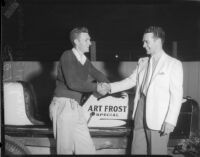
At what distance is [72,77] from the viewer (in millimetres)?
3754

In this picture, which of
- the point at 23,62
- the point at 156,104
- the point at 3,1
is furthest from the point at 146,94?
the point at 3,1

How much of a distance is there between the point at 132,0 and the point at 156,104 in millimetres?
1268

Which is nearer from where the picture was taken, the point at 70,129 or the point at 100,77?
the point at 70,129

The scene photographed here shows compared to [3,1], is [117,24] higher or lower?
lower

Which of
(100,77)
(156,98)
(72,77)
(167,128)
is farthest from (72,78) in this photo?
(167,128)

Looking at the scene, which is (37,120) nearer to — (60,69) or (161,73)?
(60,69)

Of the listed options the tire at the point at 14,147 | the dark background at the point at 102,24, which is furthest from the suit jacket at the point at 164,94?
the tire at the point at 14,147

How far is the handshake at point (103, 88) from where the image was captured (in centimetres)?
388

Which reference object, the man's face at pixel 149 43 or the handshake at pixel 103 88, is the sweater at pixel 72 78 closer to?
the handshake at pixel 103 88

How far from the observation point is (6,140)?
3.89m

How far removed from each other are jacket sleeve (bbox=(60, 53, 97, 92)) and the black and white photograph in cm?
1

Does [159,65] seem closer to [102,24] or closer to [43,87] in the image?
[102,24]

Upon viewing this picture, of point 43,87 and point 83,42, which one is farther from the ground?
point 83,42

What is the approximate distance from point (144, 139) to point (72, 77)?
42.5 inches
